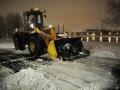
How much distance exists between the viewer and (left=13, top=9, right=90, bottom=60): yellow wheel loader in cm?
1178

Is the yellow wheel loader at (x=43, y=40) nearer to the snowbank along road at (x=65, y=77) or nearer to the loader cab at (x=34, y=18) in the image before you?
the loader cab at (x=34, y=18)

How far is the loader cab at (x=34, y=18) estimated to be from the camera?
14.1 metres

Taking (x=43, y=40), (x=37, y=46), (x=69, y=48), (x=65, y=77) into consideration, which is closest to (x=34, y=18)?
(x=43, y=40)

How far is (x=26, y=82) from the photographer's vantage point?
730 cm

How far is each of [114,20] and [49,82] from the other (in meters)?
26.0

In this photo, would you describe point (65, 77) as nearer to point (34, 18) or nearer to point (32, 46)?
point (32, 46)

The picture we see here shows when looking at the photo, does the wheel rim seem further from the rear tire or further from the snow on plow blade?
the snow on plow blade

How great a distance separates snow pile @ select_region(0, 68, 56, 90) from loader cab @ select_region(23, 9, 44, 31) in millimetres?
6503

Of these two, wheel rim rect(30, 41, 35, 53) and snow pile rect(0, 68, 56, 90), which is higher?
wheel rim rect(30, 41, 35, 53)

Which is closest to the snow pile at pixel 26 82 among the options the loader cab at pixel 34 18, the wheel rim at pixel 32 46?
the wheel rim at pixel 32 46

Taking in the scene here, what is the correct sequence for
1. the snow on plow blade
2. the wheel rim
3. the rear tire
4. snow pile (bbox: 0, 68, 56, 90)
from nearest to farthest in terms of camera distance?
1. snow pile (bbox: 0, 68, 56, 90)
2. the snow on plow blade
3. the rear tire
4. the wheel rim

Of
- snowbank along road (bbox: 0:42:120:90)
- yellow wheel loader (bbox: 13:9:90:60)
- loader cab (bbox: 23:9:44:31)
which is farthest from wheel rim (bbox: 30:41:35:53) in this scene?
snowbank along road (bbox: 0:42:120:90)

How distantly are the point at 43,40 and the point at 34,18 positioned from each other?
2.27 meters

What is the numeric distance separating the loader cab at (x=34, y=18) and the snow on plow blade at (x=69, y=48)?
9.10 ft
